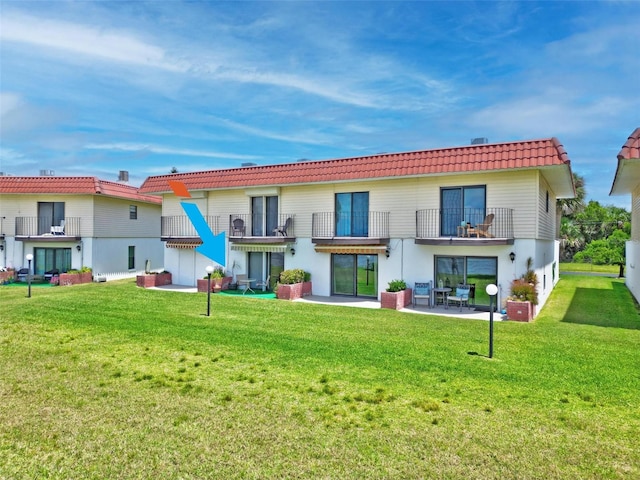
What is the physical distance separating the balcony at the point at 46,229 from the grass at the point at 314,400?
13814 millimetres

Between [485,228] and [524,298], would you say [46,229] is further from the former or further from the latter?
[524,298]

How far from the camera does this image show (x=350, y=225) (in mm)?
18359

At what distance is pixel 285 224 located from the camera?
19.6 m

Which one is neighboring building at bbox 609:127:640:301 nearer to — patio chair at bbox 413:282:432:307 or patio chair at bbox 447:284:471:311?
patio chair at bbox 447:284:471:311

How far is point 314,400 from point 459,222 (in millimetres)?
11567

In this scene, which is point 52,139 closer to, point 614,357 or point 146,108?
point 146,108

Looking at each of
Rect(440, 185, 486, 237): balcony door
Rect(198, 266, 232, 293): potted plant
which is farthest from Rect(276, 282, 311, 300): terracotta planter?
Rect(440, 185, 486, 237): balcony door

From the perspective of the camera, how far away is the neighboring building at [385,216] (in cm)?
1484

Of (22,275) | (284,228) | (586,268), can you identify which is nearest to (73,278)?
(22,275)

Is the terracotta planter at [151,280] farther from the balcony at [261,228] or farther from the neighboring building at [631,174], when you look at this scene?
the neighboring building at [631,174]

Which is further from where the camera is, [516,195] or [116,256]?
[116,256]

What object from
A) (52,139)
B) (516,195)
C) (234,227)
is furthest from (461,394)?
(52,139)

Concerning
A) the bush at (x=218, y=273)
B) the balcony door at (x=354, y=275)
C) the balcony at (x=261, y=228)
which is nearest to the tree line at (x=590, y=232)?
the balcony door at (x=354, y=275)

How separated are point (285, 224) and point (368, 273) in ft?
15.4
